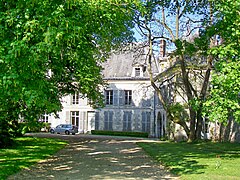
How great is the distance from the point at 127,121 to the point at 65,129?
6.84 m

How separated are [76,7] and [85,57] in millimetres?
3056

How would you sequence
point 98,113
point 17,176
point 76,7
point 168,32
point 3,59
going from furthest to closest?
point 98,113 → point 168,32 → point 17,176 → point 76,7 → point 3,59

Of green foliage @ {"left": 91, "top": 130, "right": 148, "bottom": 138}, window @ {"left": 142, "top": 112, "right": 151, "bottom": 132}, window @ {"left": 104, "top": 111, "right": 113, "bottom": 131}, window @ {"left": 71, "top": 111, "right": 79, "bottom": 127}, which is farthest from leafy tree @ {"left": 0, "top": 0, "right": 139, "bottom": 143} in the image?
window @ {"left": 71, "top": 111, "right": 79, "bottom": 127}

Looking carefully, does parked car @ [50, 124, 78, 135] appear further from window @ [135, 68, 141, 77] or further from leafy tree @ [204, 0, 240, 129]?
leafy tree @ [204, 0, 240, 129]

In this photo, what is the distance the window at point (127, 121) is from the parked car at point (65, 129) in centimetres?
538

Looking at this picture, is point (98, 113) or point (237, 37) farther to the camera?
point (98, 113)

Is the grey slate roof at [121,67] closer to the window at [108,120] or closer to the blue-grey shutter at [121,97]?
the blue-grey shutter at [121,97]

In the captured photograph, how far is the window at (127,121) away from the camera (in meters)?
40.4

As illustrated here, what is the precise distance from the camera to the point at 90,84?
66.6 ft

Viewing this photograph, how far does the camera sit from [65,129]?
39312mm

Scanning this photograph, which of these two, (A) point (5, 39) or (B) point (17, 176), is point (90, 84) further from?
(A) point (5, 39)

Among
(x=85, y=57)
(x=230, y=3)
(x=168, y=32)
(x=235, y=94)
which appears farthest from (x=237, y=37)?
(x=168, y=32)

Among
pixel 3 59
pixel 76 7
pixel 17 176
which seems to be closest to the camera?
pixel 3 59

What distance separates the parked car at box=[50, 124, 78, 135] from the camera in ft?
128
